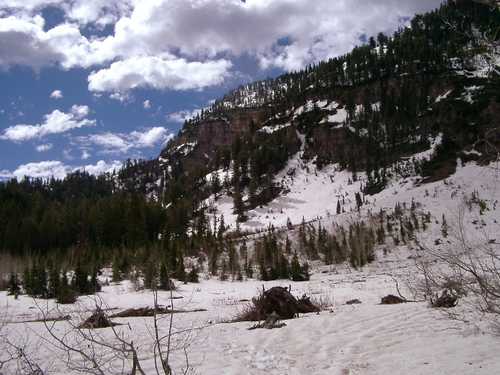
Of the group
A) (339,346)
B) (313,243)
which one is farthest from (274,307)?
(313,243)

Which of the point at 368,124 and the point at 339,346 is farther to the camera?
the point at 368,124

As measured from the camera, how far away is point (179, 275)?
66.4 ft

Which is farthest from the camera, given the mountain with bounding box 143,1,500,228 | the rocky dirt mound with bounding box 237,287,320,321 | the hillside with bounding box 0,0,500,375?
the mountain with bounding box 143,1,500,228

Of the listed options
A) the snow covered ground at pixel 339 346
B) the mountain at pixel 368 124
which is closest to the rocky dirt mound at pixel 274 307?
the snow covered ground at pixel 339 346

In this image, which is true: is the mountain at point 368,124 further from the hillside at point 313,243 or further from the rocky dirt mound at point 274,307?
the rocky dirt mound at point 274,307

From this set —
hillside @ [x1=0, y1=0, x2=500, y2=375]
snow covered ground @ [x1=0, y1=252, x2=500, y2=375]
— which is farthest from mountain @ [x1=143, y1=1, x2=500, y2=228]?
snow covered ground @ [x1=0, y1=252, x2=500, y2=375]

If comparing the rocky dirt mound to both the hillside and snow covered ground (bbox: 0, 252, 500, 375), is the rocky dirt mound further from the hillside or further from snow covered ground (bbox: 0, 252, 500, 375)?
snow covered ground (bbox: 0, 252, 500, 375)

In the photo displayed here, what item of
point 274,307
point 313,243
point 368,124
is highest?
point 368,124

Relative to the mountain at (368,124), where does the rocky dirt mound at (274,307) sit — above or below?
below

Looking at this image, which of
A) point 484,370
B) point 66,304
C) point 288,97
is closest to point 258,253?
point 66,304

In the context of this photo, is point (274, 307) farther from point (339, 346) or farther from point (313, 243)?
point (313, 243)

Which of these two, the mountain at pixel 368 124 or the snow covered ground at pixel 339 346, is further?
the mountain at pixel 368 124

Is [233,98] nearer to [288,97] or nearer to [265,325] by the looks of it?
[288,97]

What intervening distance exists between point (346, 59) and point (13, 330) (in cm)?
9328
